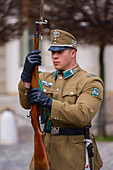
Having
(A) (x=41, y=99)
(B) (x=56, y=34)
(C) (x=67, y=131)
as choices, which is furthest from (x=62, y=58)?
(C) (x=67, y=131)

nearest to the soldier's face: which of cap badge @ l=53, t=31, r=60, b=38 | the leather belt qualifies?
cap badge @ l=53, t=31, r=60, b=38

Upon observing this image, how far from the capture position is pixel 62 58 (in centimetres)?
287

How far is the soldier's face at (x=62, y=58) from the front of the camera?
2.86 meters

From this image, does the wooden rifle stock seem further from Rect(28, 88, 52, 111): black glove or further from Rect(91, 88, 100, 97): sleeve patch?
Rect(91, 88, 100, 97): sleeve patch

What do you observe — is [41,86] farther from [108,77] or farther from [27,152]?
[108,77]

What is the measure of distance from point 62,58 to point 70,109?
0.46 metres

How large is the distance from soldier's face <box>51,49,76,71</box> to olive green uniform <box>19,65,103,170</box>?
81 millimetres

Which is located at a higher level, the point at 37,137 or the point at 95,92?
the point at 95,92

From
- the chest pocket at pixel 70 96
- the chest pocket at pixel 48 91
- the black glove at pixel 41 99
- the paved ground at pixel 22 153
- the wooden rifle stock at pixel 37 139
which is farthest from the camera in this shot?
the paved ground at pixel 22 153

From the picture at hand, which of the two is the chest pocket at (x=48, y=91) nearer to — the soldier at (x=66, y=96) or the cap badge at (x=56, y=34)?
the soldier at (x=66, y=96)

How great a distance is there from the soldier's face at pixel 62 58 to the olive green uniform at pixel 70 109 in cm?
8

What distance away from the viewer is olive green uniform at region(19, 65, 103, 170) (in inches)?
104

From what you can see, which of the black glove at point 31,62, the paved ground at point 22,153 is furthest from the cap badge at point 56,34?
the paved ground at point 22,153

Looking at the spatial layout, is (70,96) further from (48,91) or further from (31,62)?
(31,62)
